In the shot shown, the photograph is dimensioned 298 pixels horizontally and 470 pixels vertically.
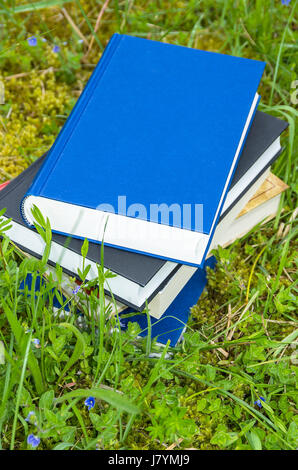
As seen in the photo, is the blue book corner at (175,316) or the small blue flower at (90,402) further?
the blue book corner at (175,316)

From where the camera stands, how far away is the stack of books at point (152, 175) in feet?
4.96

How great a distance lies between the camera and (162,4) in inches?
107

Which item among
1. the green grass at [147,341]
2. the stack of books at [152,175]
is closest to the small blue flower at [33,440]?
the green grass at [147,341]

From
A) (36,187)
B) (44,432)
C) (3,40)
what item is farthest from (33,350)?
(3,40)

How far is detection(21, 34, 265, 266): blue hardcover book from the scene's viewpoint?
4.95 feet

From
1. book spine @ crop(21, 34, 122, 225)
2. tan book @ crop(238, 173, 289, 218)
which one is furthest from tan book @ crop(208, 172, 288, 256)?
book spine @ crop(21, 34, 122, 225)

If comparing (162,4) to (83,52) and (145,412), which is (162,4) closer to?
(83,52)

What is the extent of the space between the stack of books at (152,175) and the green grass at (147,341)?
0.10 meters

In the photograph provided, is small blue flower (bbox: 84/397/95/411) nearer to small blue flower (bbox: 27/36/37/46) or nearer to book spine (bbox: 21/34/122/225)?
book spine (bbox: 21/34/122/225)

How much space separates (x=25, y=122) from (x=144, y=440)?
1560mm

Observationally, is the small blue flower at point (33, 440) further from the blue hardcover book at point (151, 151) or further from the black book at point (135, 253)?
the blue hardcover book at point (151, 151)

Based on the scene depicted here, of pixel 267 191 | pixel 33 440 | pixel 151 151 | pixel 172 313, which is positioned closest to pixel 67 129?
pixel 151 151

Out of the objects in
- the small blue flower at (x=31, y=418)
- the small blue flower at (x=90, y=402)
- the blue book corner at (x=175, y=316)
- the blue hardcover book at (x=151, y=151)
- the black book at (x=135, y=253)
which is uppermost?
the blue hardcover book at (x=151, y=151)

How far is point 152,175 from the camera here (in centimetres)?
158
